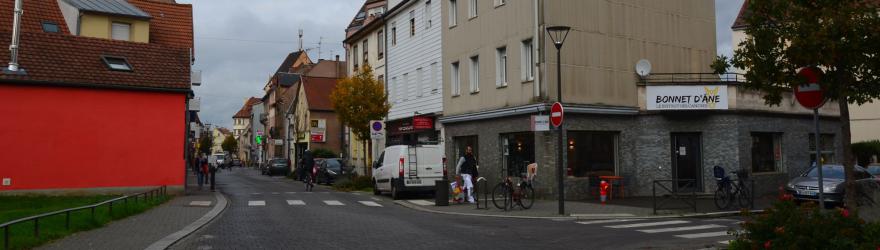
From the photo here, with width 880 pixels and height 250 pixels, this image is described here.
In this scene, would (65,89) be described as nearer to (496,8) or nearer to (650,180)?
(496,8)

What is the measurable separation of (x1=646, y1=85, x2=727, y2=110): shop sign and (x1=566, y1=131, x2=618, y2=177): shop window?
191 centimetres

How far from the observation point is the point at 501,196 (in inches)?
709

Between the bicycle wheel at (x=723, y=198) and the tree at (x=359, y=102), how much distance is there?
16.2 metres

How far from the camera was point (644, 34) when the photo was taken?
23.7m

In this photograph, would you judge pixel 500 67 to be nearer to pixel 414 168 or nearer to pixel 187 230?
pixel 414 168

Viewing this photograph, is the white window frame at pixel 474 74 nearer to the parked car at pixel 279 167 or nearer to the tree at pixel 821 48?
the tree at pixel 821 48

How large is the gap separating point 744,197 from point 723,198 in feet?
2.18

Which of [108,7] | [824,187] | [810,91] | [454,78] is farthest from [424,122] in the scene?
[810,91]

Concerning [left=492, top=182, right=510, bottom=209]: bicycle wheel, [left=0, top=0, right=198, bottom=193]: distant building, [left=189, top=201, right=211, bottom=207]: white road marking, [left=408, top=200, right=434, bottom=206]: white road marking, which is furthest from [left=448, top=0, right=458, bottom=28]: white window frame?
[left=189, top=201, right=211, bottom=207]: white road marking

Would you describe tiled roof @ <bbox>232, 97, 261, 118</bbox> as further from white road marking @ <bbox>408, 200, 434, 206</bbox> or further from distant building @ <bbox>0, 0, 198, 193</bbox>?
white road marking @ <bbox>408, 200, 434, 206</bbox>

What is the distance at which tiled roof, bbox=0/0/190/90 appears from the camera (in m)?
22.0

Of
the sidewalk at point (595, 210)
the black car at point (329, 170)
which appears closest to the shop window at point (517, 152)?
the sidewalk at point (595, 210)

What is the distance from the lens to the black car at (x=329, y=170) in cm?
3478

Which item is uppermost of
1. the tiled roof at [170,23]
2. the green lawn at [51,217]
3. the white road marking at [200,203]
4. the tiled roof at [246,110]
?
the tiled roof at [246,110]
